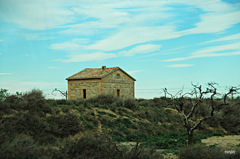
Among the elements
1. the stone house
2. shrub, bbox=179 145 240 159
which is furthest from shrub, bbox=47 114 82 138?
the stone house

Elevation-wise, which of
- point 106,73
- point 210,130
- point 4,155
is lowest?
point 210,130

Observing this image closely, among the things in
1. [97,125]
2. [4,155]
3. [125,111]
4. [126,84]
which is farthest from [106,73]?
[4,155]

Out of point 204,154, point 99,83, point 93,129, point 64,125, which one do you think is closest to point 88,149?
point 204,154

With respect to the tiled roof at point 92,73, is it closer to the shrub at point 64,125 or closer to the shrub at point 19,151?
the shrub at point 64,125

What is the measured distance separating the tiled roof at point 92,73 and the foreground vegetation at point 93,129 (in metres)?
7.37

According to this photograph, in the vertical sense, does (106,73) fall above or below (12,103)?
above

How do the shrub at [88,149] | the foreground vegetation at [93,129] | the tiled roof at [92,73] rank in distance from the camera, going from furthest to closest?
the tiled roof at [92,73] → the foreground vegetation at [93,129] → the shrub at [88,149]

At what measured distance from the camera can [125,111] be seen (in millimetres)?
23109

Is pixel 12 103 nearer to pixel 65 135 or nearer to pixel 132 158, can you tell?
pixel 65 135

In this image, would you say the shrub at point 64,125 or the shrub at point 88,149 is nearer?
the shrub at point 88,149

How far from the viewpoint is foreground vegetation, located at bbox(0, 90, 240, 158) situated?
9.11m

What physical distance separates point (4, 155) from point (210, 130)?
18580mm

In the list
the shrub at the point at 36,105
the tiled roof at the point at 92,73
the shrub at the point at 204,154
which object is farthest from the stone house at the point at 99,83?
the shrub at the point at 204,154

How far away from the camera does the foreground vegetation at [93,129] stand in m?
9.11
